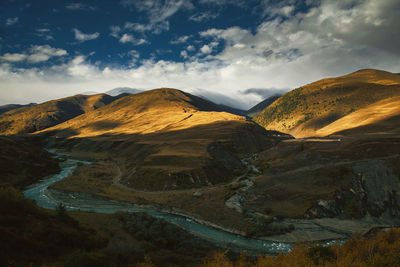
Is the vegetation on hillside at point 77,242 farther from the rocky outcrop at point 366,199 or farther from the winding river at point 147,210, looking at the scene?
the rocky outcrop at point 366,199

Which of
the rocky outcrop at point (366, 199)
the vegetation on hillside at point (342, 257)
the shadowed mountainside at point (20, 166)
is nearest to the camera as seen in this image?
the vegetation on hillside at point (342, 257)

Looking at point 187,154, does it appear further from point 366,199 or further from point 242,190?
point 366,199

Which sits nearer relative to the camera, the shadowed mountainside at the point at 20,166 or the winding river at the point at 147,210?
the winding river at the point at 147,210

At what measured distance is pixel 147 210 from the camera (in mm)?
54000

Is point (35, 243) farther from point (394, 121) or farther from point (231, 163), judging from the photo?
point (394, 121)

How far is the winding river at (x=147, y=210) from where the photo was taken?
36906mm

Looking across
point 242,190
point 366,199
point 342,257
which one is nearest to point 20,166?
point 242,190

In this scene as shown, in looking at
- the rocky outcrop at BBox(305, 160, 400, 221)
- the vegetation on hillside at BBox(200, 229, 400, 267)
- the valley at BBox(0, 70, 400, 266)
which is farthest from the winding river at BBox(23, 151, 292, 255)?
the rocky outcrop at BBox(305, 160, 400, 221)

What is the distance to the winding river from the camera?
36906mm

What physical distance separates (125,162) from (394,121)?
133 meters

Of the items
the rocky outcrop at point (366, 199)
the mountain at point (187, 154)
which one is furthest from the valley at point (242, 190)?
the mountain at point (187, 154)

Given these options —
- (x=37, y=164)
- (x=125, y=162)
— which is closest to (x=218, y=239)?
(x=125, y=162)

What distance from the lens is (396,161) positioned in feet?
187

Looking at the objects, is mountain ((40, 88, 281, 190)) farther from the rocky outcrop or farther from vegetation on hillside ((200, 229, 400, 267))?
vegetation on hillside ((200, 229, 400, 267))
